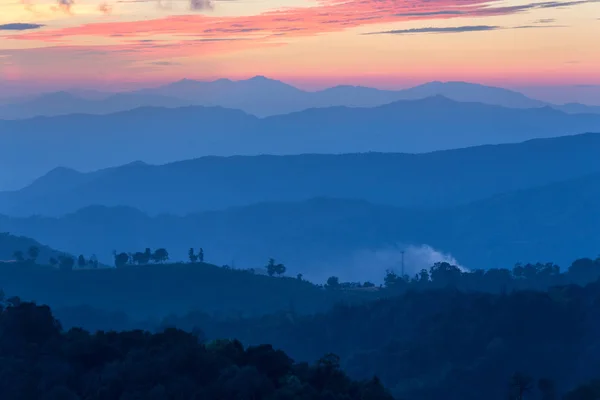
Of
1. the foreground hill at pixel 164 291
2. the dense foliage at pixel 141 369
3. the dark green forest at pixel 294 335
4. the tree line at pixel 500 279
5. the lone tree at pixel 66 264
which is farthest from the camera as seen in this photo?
the lone tree at pixel 66 264

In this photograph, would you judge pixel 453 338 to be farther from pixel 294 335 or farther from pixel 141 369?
pixel 141 369

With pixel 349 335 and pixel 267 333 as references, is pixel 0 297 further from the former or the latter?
pixel 349 335


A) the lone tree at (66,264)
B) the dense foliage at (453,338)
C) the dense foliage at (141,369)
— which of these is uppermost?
the dense foliage at (141,369)

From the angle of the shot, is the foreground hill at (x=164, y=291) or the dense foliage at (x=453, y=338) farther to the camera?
the foreground hill at (x=164, y=291)

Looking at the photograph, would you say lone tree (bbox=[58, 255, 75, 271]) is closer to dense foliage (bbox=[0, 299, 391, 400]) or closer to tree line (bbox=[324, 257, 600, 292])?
tree line (bbox=[324, 257, 600, 292])

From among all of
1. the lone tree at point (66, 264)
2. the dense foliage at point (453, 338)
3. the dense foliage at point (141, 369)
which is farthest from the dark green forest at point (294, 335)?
the lone tree at point (66, 264)

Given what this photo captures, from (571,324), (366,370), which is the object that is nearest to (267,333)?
(366,370)

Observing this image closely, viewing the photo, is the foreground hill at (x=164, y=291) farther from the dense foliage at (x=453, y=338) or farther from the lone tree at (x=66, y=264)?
the dense foliage at (x=453, y=338)

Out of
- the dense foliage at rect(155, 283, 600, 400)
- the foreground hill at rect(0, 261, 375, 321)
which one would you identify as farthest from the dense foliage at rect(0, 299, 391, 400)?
the foreground hill at rect(0, 261, 375, 321)

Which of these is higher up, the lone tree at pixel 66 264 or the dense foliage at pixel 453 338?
the lone tree at pixel 66 264
